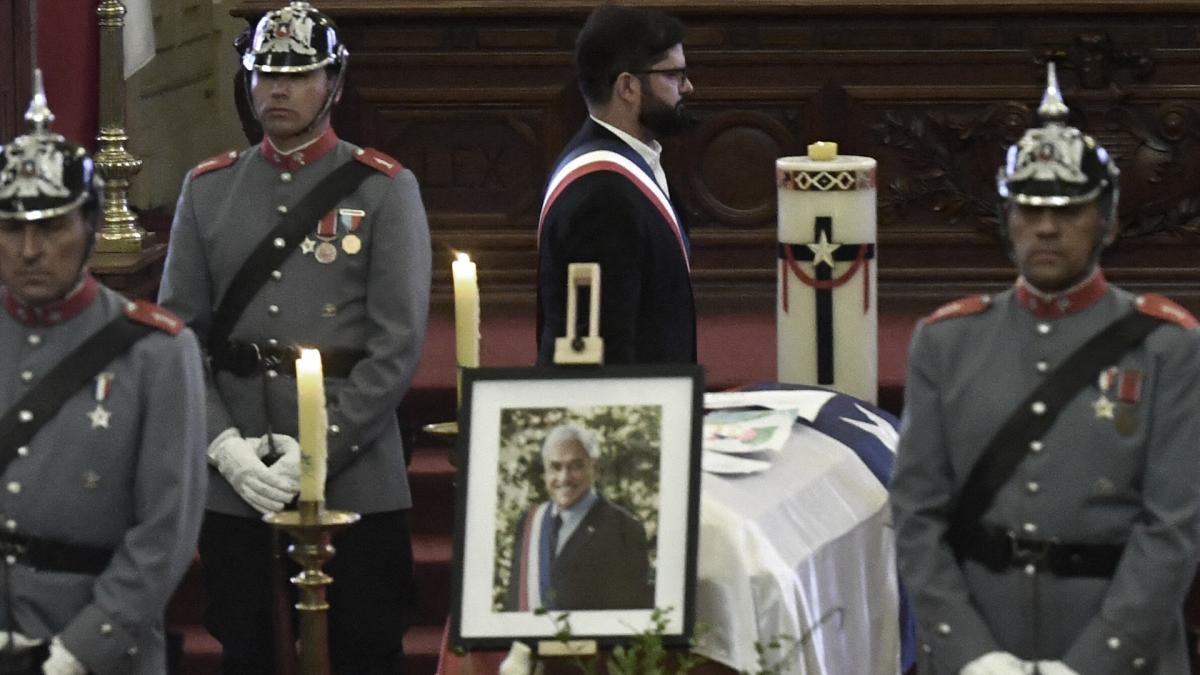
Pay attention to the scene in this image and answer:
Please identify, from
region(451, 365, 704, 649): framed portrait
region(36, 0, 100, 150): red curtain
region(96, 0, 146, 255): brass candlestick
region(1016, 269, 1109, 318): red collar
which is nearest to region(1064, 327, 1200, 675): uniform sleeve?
region(1016, 269, 1109, 318): red collar

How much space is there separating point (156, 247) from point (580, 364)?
357 centimetres

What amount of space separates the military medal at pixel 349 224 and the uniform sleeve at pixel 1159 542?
5.29 ft

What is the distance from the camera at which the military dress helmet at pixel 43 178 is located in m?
3.72

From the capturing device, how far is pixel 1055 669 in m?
3.74

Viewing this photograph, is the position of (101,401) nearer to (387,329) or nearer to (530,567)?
(530,567)

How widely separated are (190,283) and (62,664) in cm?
116

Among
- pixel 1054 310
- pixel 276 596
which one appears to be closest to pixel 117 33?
pixel 276 596

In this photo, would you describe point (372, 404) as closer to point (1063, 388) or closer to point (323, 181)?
point (323, 181)

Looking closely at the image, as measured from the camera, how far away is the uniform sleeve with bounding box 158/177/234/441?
185 inches

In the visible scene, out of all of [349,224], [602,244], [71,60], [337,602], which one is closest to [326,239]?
[349,224]

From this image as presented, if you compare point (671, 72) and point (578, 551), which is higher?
point (671, 72)

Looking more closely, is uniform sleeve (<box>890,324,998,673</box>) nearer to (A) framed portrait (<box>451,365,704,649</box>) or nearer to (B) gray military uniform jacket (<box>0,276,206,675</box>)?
(A) framed portrait (<box>451,365,704,649</box>)

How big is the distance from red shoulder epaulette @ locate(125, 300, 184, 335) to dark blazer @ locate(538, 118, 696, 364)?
106 cm

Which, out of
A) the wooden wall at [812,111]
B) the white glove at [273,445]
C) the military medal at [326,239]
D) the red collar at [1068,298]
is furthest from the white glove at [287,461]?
the wooden wall at [812,111]
